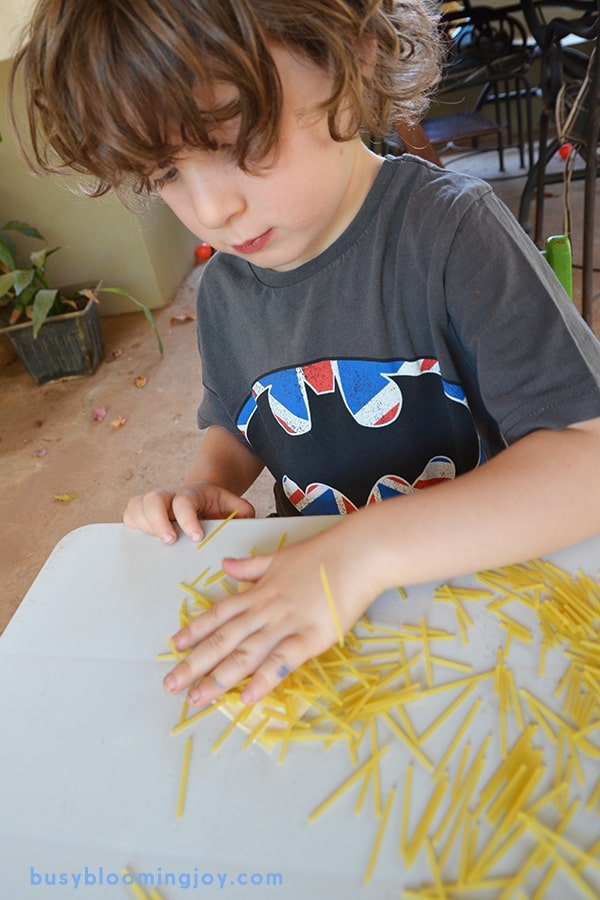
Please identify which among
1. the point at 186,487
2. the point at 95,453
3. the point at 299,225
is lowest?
the point at 95,453

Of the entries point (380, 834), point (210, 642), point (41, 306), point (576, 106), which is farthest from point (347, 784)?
point (41, 306)

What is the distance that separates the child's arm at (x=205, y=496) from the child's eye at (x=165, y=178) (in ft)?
1.04

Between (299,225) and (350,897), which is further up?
(299,225)

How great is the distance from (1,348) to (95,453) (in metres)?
0.96

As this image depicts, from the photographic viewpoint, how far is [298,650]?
533 mm

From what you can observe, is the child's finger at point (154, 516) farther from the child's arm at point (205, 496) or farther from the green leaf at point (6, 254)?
the green leaf at point (6, 254)

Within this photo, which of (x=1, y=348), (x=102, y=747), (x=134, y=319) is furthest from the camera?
(x=134, y=319)

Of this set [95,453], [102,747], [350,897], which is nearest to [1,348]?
[95,453]

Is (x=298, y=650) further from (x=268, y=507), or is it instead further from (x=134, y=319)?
(x=134, y=319)

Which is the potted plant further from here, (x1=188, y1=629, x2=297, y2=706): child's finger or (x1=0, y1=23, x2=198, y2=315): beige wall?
(x1=188, y1=629, x2=297, y2=706): child's finger

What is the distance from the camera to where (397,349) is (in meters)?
0.83

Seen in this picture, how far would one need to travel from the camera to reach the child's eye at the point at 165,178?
643mm

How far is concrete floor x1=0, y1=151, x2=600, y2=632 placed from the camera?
6.65 ft

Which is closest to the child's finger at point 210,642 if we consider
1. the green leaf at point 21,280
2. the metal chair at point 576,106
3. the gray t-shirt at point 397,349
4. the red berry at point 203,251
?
the gray t-shirt at point 397,349
